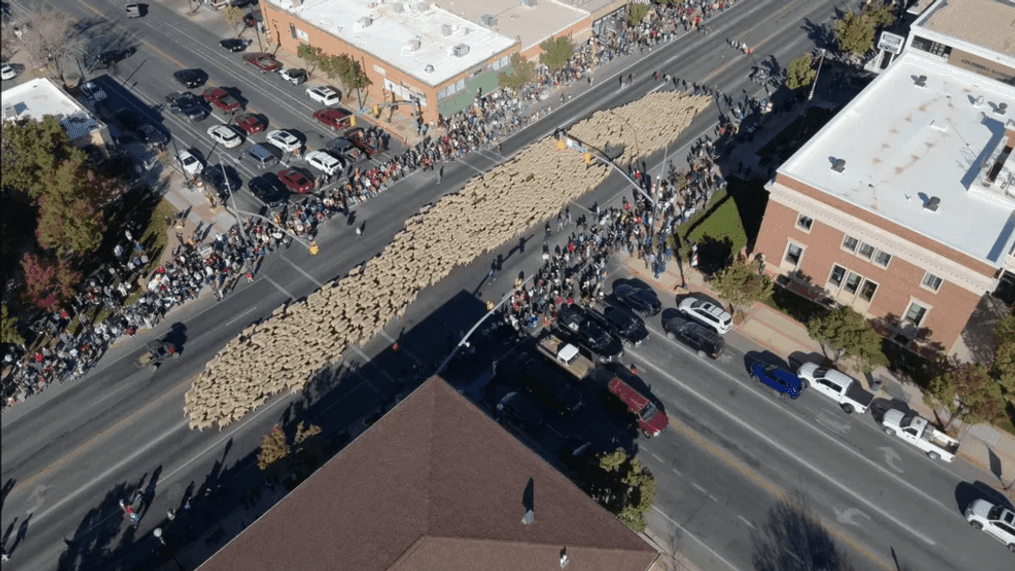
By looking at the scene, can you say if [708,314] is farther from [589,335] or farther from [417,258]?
[417,258]

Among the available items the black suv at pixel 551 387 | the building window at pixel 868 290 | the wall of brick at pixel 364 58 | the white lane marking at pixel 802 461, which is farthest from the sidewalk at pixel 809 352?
the wall of brick at pixel 364 58

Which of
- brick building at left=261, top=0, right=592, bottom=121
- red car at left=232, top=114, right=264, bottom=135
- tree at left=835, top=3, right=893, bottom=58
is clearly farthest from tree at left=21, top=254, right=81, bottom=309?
tree at left=835, top=3, right=893, bottom=58

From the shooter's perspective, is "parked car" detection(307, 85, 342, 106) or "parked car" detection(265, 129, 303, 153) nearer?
"parked car" detection(265, 129, 303, 153)

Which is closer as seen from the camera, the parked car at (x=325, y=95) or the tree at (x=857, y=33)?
the parked car at (x=325, y=95)

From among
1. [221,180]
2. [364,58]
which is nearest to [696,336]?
[221,180]

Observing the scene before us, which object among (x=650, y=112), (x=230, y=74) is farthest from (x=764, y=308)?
(x=230, y=74)

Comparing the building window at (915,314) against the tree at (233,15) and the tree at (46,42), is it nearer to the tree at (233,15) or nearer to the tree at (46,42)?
the tree at (233,15)

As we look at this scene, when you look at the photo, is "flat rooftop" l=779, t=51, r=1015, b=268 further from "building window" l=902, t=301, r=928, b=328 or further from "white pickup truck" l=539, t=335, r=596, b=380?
"white pickup truck" l=539, t=335, r=596, b=380
